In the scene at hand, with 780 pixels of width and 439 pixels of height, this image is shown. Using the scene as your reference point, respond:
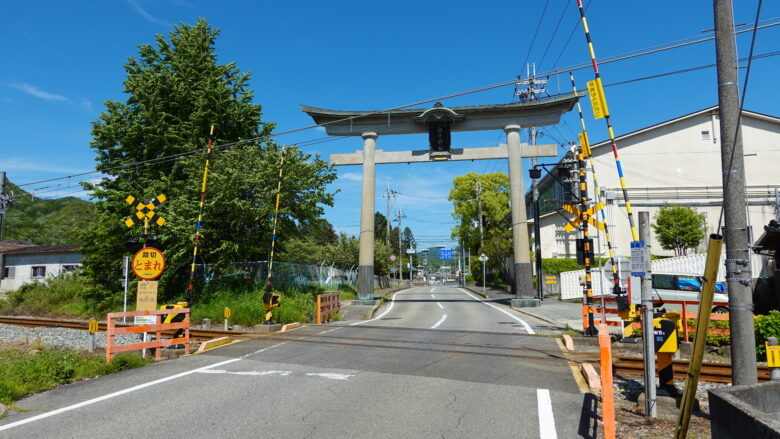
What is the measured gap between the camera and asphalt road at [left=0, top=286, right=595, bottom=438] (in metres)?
5.45

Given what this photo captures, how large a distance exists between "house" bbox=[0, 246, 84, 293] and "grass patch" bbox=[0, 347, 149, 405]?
3390 cm

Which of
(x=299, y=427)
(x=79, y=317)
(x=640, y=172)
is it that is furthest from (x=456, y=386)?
(x=640, y=172)

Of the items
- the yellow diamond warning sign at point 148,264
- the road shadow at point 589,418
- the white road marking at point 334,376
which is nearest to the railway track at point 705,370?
the road shadow at point 589,418

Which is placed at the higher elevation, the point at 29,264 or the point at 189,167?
the point at 189,167

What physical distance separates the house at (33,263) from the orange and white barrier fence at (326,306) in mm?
27289

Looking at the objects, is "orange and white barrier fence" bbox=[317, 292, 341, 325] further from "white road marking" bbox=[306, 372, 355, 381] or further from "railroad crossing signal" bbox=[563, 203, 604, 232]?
"white road marking" bbox=[306, 372, 355, 381]

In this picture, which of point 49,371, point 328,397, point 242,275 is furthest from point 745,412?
point 242,275

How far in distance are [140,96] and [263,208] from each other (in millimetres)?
8988

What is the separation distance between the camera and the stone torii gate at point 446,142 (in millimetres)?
24922

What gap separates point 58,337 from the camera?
16.9 meters

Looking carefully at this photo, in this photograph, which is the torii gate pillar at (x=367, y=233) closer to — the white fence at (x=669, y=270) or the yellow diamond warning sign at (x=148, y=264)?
the white fence at (x=669, y=270)

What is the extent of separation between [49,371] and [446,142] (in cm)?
2014

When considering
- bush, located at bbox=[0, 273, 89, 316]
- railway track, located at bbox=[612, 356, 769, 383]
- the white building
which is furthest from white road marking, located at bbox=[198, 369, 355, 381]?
the white building

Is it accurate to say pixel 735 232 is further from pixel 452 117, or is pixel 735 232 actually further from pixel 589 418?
pixel 452 117
